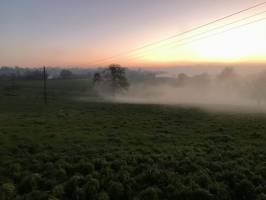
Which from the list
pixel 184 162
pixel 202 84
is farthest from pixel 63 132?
pixel 202 84

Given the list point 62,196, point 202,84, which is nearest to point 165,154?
point 62,196

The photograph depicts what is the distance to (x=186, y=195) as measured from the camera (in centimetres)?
928

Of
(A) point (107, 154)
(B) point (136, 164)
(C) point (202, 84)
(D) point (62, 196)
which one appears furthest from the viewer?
(C) point (202, 84)

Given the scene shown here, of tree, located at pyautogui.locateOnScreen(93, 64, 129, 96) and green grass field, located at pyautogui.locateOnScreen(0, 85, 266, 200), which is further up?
tree, located at pyautogui.locateOnScreen(93, 64, 129, 96)

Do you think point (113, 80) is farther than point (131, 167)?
Yes

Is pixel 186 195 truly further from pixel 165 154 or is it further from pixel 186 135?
pixel 186 135

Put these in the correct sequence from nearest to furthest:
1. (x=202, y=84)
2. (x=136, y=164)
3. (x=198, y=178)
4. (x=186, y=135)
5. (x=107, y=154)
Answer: (x=198, y=178) → (x=136, y=164) → (x=107, y=154) → (x=186, y=135) → (x=202, y=84)

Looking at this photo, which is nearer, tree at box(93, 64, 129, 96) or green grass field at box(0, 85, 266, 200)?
green grass field at box(0, 85, 266, 200)

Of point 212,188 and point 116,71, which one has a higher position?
point 116,71

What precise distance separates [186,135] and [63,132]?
958cm

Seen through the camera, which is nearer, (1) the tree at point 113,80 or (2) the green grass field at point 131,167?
(2) the green grass field at point 131,167

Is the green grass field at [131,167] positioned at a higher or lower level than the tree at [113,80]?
lower

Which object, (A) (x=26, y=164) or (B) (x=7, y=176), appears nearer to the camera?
(B) (x=7, y=176)

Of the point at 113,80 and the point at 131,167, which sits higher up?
the point at 113,80
